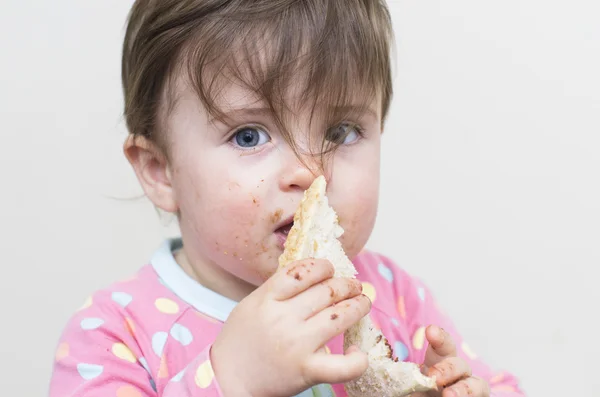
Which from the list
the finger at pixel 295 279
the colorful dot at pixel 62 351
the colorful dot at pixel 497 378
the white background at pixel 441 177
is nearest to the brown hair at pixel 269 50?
the finger at pixel 295 279

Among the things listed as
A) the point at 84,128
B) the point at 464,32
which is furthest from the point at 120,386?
the point at 464,32

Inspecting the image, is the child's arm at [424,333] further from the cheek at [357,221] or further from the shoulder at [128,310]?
the shoulder at [128,310]

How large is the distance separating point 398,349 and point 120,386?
0.37m

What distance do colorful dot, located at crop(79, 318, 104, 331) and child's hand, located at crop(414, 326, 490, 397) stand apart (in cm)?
37

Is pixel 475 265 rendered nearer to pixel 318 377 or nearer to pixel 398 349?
pixel 398 349

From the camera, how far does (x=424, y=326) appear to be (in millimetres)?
1123

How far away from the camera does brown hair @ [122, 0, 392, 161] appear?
0.87 meters

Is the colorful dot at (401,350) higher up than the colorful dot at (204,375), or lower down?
lower down

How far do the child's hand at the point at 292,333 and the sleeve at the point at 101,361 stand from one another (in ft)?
0.33

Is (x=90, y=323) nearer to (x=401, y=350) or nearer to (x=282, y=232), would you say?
(x=282, y=232)

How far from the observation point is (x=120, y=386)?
896mm

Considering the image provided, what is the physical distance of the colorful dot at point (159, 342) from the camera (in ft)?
3.10

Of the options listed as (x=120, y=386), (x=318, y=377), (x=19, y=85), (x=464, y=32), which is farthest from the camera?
(x=464, y=32)

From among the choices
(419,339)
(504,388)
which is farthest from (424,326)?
(504,388)
